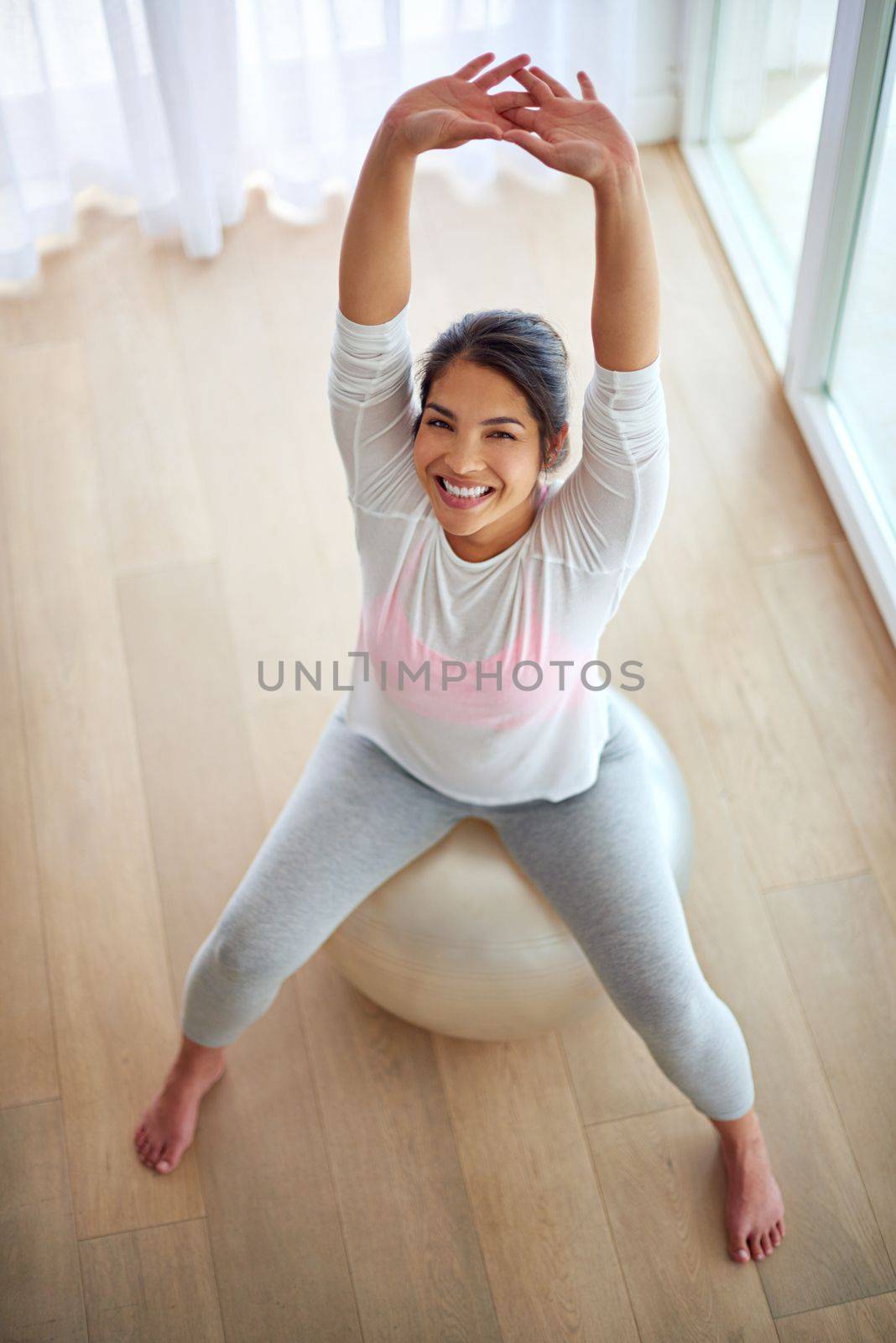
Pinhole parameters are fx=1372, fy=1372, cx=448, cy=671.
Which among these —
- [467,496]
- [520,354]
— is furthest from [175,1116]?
[520,354]

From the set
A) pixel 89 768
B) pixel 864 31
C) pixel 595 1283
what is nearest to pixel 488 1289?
pixel 595 1283

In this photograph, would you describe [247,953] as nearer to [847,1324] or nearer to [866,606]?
[847,1324]

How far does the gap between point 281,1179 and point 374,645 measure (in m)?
0.73

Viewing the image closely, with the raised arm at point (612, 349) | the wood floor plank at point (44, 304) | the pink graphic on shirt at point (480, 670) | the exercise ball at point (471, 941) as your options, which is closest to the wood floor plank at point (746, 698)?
the exercise ball at point (471, 941)

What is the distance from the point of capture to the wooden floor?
172 cm

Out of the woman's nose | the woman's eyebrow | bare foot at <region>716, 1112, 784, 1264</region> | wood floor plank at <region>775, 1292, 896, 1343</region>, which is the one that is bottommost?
wood floor plank at <region>775, 1292, 896, 1343</region>

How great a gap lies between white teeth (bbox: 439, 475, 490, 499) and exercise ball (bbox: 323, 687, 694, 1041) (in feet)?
1.47

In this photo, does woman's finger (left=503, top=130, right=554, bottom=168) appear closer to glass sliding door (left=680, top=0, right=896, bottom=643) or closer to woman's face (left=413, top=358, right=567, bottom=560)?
woman's face (left=413, top=358, right=567, bottom=560)

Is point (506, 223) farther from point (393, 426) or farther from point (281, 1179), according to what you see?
point (281, 1179)

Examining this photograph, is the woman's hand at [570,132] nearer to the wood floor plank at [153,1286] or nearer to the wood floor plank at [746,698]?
the wood floor plank at [746,698]

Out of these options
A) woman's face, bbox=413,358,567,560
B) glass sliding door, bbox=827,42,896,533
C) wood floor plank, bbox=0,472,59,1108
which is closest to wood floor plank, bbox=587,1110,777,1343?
wood floor plank, bbox=0,472,59,1108

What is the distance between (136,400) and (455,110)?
150cm

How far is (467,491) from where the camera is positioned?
138 centimetres

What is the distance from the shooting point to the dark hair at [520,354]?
1.35 meters
